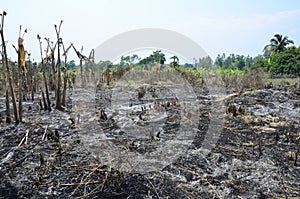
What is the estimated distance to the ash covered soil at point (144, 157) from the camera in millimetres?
2318

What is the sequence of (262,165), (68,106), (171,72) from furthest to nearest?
(171,72)
(68,106)
(262,165)

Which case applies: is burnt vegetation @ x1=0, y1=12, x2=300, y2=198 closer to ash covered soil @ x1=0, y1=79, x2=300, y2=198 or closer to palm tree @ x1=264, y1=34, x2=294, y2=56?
ash covered soil @ x1=0, y1=79, x2=300, y2=198

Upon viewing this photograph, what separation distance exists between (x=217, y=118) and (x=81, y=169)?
2.80m

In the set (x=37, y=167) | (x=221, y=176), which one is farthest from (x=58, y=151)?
(x=221, y=176)

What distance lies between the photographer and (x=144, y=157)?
2938mm

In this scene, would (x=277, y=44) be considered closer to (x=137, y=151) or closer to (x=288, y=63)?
(x=288, y=63)

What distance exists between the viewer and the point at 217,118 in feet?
15.2

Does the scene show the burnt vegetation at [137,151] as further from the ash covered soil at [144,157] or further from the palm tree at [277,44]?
the palm tree at [277,44]

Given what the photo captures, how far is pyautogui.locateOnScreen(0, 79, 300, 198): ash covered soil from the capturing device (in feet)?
7.61

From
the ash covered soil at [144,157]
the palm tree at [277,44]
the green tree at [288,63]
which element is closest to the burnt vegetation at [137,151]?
the ash covered soil at [144,157]

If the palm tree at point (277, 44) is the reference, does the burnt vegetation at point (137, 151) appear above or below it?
below

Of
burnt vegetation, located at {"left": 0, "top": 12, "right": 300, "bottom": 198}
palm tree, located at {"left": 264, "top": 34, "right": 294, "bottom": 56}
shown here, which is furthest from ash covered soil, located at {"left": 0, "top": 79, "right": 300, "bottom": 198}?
palm tree, located at {"left": 264, "top": 34, "right": 294, "bottom": 56}

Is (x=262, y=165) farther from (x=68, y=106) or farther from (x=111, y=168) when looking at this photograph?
(x=68, y=106)

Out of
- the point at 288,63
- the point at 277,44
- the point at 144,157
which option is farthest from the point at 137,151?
the point at 277,44
